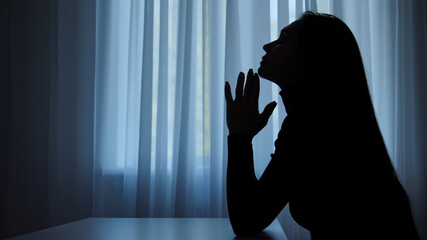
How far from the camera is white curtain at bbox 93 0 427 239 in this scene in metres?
1.88

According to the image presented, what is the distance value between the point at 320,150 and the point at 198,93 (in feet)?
4.65

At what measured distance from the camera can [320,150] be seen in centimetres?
58

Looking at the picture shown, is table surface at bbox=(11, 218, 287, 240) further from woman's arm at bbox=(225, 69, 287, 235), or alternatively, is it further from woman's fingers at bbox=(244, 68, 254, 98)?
woman's fingers at bbox=(244, 68, 254, 98)

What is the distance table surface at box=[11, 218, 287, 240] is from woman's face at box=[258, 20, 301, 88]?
293 millimetres

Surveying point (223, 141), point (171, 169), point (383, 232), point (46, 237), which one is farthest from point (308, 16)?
point (171, 169)

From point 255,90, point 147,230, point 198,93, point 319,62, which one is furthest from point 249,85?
point 198,93

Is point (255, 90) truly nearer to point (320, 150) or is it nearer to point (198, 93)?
point (320, 150)

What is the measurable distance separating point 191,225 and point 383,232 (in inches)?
15.0

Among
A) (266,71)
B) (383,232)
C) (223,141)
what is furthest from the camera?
(223,141)

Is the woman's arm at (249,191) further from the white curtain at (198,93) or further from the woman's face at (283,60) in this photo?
the white curtain at (198,93)

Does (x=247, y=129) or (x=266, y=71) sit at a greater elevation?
(x=266, y=71)

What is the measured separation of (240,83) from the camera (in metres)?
0.76

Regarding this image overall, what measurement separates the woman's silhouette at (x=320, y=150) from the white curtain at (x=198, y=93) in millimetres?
1152

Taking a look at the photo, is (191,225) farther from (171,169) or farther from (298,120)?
(171,169)
